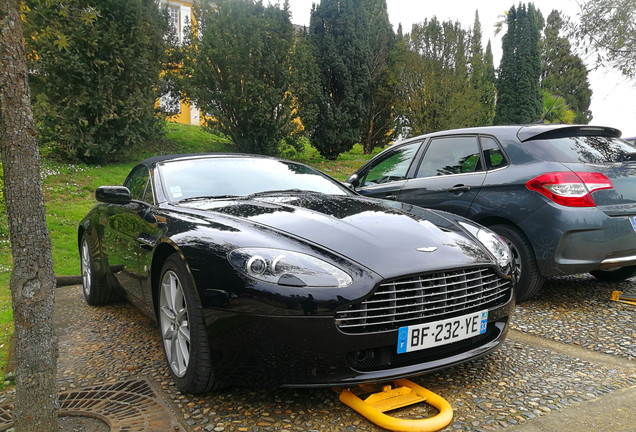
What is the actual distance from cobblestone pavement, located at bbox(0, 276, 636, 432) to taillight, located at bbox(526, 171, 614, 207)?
0.93 meters

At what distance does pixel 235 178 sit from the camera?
3.73 m

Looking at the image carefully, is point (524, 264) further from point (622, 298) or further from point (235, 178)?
point (235, 178)

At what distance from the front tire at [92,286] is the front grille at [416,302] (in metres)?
2.91

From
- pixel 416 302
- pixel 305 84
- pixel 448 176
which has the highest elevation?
pixel 305 84

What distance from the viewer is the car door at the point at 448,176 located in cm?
458

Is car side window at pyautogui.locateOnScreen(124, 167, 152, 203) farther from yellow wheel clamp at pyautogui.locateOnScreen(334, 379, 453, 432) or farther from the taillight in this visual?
the taillight

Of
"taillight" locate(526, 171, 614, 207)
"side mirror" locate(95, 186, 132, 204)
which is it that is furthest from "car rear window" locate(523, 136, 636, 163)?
"side mirror" locate(95, 186, 132, 204)

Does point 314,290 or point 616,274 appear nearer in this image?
point 314,290

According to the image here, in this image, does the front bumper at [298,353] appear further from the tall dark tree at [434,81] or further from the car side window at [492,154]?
the tall dark tree at [434,81]

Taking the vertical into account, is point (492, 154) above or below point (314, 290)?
above

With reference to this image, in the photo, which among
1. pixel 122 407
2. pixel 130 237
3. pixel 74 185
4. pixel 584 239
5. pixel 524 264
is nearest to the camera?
pixel 122 407

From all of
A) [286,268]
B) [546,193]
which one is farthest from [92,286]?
[546,193]

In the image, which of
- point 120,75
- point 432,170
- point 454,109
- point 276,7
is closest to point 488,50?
point 454,109

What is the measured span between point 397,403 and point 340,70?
1653cm
